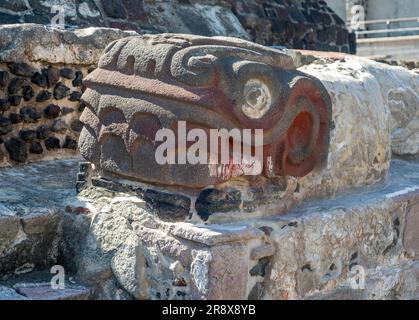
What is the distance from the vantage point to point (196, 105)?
7.38 ft

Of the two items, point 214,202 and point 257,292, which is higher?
point 214,202

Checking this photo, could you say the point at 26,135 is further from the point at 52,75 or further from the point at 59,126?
the point at 52,75

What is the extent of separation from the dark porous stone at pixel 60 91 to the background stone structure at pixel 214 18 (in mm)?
929

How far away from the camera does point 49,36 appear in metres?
3.48

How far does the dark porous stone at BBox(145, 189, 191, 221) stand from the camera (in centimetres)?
226

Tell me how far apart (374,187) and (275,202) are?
2.36ft

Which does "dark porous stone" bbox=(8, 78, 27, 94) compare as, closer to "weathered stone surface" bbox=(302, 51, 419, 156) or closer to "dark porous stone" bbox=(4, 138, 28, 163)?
"dark porous stone" bbox=(4, 138, 28, 163)

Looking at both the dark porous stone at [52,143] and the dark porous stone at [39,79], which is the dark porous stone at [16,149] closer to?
the dark porous stone at [52,143]

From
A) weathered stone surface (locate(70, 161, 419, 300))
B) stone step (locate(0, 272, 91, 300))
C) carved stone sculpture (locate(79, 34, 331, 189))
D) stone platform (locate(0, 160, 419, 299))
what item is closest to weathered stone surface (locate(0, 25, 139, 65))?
stone platform (locate(0, 160, 419, 299))

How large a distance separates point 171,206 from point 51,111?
1.50 meters

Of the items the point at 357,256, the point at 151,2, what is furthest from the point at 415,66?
the point at 357,256

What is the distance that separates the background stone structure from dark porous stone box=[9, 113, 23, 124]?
119 centimetres

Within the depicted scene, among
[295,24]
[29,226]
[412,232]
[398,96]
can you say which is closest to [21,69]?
[29,226]
